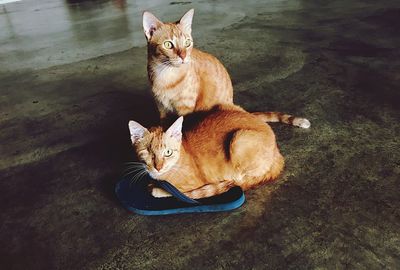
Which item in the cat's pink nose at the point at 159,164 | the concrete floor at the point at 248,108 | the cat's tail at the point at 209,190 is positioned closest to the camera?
the concrete floor at the point at 248,108

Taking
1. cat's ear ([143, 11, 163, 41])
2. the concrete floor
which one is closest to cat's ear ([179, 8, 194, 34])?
cat's ear ([143, 11, 163, 41])

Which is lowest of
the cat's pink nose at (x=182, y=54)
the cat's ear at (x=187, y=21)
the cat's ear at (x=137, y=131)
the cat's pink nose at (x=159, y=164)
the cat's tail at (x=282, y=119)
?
the cat's tail at (x=282, y=119)

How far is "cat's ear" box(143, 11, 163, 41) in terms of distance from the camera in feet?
9.05

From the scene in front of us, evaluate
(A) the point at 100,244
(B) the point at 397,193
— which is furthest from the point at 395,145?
(A) the point at 100,244

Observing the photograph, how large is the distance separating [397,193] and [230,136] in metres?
1.20

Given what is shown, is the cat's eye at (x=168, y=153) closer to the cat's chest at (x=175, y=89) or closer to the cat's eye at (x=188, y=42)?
the cat's chest at (x=175, y=89)

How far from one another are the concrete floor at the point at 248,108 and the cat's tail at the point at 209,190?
0.14 meters

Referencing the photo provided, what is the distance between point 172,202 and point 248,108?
1.61m

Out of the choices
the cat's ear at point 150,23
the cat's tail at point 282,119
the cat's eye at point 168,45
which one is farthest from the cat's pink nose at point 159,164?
the cat's tail at point 282,119

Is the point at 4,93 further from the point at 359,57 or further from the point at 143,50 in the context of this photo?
the point at 359,57

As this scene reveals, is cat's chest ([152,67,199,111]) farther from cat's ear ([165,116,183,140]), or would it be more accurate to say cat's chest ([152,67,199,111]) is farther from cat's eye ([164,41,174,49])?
cat's ear ([165,116,183,140])

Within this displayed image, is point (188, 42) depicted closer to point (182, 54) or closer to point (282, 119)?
point (182, 54)

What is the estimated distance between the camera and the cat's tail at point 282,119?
321 cm

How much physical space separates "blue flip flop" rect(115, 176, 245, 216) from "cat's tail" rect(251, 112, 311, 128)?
941 millimetres
